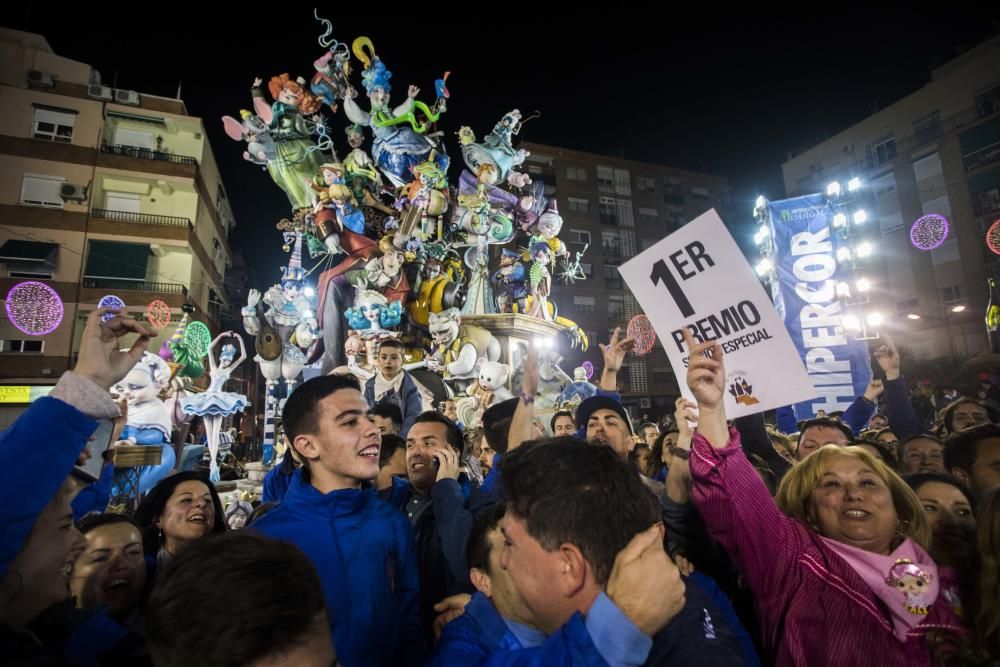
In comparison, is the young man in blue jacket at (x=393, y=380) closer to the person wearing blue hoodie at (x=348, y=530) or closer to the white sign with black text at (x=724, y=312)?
the white sign with black text at (x=724, y=312)

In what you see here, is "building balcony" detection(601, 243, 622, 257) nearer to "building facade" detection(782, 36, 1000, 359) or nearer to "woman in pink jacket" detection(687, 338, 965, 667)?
"building facade" detection(782, 36, 1000, 359)

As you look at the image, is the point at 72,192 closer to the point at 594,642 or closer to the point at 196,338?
the point at 196,338

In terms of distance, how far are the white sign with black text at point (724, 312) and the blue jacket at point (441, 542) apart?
152 centimetres

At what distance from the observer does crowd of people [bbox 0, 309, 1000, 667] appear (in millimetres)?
1154

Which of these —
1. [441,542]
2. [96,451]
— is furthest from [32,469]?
[441,542]

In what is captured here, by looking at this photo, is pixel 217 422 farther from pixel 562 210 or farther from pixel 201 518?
pixel 562 210

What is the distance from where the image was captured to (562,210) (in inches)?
1535

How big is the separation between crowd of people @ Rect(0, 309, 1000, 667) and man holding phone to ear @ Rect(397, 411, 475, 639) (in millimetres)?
13

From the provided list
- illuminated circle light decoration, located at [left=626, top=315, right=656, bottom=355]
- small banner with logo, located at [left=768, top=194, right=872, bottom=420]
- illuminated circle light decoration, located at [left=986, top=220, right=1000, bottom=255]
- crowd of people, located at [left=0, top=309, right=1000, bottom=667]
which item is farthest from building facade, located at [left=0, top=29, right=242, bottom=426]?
illuminated circle light decoration, located at [left=986, top=220, right=1000, bottom=255]

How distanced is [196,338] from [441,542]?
10.7 m

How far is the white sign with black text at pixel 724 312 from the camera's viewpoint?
2.66 meters

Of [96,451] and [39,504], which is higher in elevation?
[96,451]

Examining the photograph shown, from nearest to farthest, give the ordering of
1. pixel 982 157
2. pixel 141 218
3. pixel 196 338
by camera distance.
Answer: pixel 196 338 < pixel 141 218 < pixel 982 157

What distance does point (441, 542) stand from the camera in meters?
2.65
